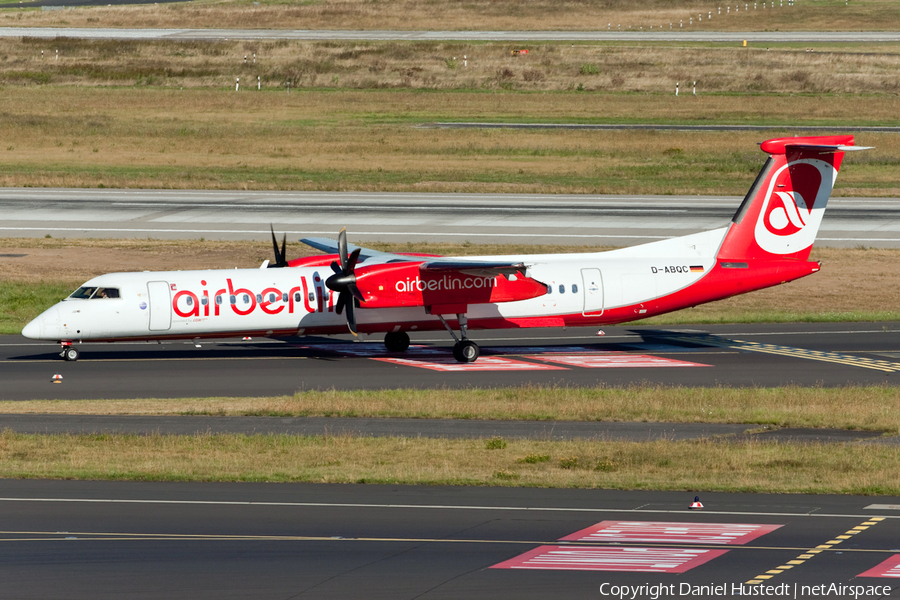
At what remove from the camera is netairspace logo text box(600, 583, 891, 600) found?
14.8 meters

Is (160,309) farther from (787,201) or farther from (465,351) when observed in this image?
(787,201)

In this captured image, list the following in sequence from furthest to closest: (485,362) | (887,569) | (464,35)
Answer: (464,35), (485,362), (887,569)

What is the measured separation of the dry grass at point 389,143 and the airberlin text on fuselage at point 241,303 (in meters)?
36.6

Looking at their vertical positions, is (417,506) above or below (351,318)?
below

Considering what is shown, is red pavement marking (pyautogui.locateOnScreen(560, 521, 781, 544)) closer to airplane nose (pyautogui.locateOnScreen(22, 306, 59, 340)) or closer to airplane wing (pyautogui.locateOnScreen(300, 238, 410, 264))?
airplane wing (pyautogui.locateOnScreen(300, 238, 410, 264))

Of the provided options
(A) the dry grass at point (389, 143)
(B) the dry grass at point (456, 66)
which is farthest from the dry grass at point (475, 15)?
(A) the dry grass at point (389, 143)

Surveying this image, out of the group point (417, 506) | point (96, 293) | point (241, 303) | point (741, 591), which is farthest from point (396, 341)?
point (741, 591)

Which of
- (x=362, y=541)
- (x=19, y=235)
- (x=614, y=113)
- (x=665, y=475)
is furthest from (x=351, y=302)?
(x=614, y=113)

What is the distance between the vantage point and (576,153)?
80938mm

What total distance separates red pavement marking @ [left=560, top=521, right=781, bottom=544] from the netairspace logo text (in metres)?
2.26

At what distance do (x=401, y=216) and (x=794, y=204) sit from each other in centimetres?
2740

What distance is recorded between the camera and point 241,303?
34.6 meters

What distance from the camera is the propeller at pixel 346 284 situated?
33.8m

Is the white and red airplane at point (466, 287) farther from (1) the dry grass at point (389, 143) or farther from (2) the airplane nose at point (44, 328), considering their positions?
(1) the dry grass at point (389, 143)
